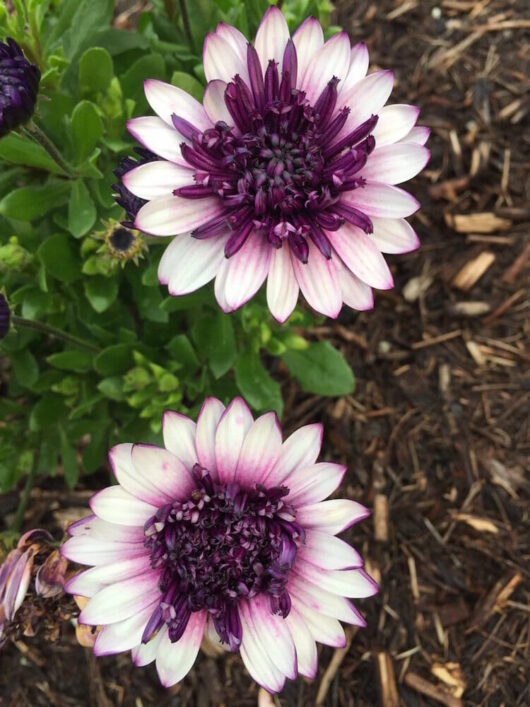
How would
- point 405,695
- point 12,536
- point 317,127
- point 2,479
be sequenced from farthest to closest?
1. point 405,695
2. point 2,479
3. point 12,536
4. point 317,127

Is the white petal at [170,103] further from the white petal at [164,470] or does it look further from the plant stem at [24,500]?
the plant stem at [24,500]

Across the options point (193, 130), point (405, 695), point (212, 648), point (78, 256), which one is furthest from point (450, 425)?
point (193, 130)

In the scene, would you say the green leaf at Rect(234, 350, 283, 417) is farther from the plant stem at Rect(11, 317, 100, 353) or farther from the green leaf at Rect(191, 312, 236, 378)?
the plant stem at Rect(11, 317, 100, 353)

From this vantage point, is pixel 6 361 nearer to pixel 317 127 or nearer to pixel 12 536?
pixel 12 536

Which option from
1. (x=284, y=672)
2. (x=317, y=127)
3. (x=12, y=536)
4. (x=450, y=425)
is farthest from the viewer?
(x=450, y=425)

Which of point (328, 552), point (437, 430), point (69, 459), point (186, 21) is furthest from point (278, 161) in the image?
point (437, 430)

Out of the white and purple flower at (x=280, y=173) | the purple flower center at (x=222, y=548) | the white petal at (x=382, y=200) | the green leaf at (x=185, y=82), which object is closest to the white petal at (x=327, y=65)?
the white and purple flower at (x=280, y=173)

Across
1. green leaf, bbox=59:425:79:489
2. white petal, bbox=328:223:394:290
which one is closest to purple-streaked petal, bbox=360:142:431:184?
white petal, bbox=328:223:394:290

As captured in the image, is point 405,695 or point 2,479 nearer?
point 2,479
